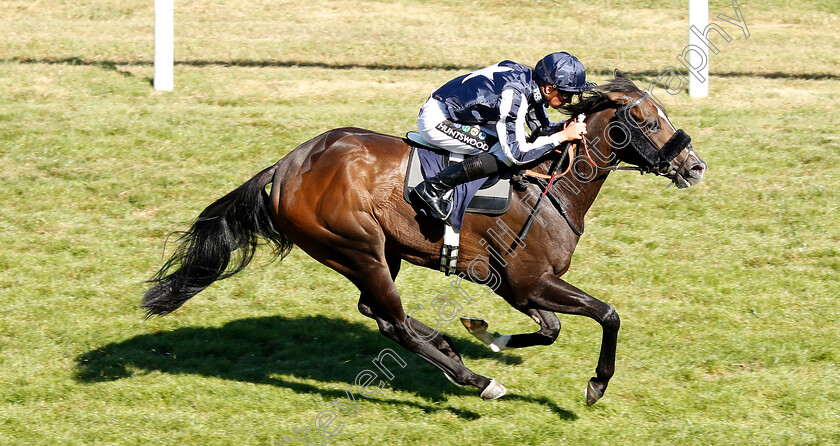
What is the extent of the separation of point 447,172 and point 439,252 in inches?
21.7

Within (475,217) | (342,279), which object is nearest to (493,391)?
(475,217)

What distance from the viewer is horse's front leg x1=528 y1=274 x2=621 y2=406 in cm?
561

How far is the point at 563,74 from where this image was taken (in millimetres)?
5547

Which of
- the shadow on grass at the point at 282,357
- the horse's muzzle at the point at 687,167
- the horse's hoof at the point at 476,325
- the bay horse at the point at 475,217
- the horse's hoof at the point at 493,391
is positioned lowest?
the shadow on grass at the point at 282,357

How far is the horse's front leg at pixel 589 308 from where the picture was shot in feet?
18.4

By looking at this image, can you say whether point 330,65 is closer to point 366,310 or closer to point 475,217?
point 366,310

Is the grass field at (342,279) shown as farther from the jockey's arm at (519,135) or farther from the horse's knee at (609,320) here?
the jockey's arm at (519,135)

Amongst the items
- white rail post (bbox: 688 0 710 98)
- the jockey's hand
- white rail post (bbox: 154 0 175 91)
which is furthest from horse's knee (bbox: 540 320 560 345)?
white rail post (bbox: 154 0 175 91)

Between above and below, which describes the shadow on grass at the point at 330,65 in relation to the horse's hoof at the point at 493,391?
above

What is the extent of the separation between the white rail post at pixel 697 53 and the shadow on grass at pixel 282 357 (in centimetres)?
626

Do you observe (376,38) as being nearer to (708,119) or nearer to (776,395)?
(708,119)

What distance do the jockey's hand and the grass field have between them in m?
1.77

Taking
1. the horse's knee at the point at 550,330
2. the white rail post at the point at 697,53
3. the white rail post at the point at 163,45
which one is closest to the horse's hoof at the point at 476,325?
the horse's knee at the point at 550,330

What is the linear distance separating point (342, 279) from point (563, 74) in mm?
3189
